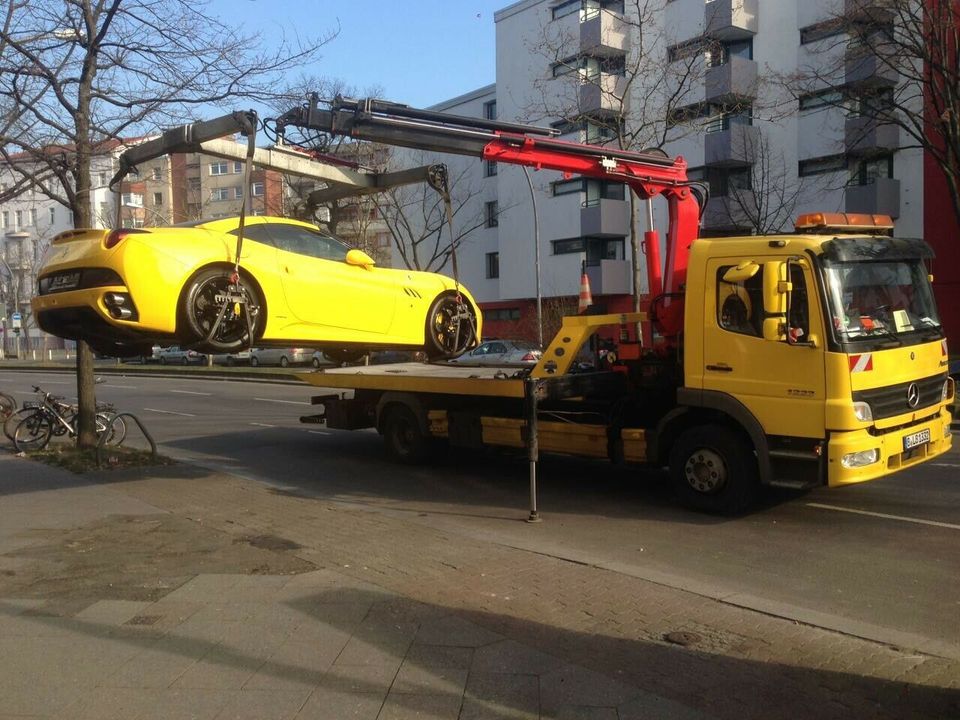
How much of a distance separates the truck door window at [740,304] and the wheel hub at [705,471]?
3.96 ft

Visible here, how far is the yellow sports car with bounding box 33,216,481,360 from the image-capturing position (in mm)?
6680

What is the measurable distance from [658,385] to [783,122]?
24.8m

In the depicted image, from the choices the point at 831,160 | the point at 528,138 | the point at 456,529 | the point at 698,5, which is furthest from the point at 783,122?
the point at 456,529

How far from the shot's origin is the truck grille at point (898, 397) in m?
7.11

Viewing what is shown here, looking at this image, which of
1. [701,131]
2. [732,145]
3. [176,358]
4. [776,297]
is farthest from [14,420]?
[176,358]

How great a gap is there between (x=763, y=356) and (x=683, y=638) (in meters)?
3.50

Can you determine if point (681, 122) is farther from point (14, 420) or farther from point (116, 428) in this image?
point (14, 420)

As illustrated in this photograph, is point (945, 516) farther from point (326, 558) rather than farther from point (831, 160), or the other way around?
point (831, 160)

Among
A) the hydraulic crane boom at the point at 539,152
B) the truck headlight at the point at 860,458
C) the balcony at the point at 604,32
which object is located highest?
the balcony at the point at 604,32

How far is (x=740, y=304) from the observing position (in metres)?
7.71

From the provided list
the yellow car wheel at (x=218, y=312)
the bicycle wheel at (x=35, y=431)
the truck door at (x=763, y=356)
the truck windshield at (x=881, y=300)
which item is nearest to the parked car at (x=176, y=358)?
the bicycle wheel at (x=35, y=431)

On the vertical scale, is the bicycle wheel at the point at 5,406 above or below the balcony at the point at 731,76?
below

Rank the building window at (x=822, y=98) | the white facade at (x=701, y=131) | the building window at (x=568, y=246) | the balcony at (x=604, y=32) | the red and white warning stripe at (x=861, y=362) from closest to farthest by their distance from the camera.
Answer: the red and white warning stripe at (x=861, y=362), the building window at (x=822, y=98), the white facade at (x=701, y=131), the balcony at (x=604, y=32), the building window at (x=568, y=246)

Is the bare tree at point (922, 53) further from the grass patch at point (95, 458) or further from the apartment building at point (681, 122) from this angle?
the grass patch at point (95, 458)
